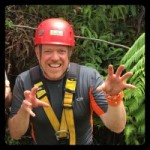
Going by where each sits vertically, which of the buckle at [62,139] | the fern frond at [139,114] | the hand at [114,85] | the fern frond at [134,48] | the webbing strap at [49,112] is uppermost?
the fern frond at [134,48]

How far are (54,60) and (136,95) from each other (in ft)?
2.44

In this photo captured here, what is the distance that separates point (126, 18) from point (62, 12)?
43cm

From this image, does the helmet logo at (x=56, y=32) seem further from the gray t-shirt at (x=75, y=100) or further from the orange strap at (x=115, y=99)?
the orange strap at (x=115, y=99)

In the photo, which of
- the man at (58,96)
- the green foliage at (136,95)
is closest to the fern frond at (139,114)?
the green foliage at (136,95)

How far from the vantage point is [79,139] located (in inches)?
61.8

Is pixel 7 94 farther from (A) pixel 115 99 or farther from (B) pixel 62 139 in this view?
(A) pixel 115 99

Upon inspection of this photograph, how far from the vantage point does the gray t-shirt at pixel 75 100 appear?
149 centimetres

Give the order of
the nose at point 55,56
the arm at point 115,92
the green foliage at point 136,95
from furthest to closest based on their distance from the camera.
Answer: the green foliage at point 136,95
the nose at point 55,56
the arm at point 115,92

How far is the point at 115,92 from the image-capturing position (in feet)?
4.27

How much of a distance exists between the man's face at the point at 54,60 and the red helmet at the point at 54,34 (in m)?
0.02

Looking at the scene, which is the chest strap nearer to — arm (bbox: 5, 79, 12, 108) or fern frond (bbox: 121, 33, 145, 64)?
arm (bbox: 5, 79, 12, 108)

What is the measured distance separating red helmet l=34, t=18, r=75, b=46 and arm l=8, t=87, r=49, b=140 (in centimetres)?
30

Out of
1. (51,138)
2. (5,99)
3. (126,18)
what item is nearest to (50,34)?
(5,99)

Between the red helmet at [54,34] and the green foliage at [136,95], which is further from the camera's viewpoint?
the green foliage at [136,95]
